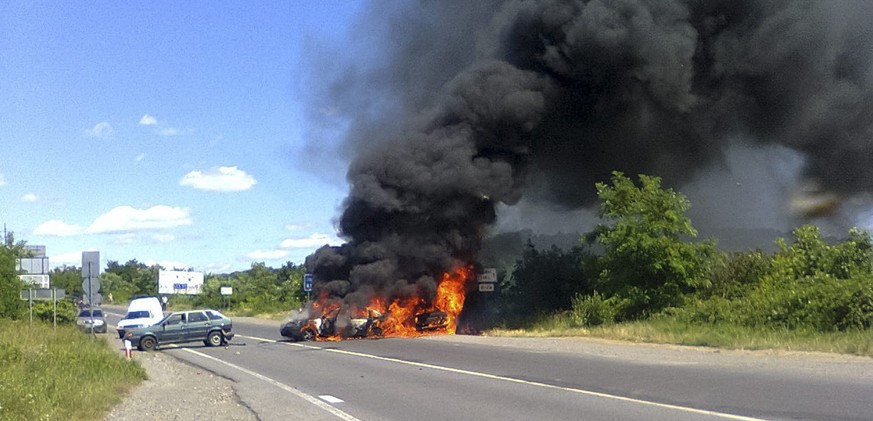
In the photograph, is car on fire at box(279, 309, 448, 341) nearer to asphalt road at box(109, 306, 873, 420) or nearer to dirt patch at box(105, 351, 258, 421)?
asphalt road at box(109, 306, 873, 420)

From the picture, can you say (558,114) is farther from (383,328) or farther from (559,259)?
(383,328)

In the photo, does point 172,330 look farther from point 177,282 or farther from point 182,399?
point 177,282

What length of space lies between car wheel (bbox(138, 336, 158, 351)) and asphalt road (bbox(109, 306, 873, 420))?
7.72 metres

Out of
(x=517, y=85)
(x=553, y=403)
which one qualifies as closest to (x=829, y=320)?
(x=553, y=403)

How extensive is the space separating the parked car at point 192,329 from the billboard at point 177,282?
60.9m

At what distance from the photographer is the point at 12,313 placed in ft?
113

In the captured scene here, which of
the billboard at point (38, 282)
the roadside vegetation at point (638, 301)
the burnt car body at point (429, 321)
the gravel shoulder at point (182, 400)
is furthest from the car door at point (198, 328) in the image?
the billboard at point (38, 282)

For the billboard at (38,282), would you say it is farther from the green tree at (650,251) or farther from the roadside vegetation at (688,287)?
the green tree at (650,251)

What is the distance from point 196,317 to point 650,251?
1692cm

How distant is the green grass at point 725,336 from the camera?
18.3m

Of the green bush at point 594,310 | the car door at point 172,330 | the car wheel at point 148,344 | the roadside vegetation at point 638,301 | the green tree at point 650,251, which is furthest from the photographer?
the car door at point 172,330

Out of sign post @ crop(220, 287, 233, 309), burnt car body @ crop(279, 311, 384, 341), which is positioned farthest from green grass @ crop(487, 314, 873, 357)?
sign post @ crop(220, 287, 233, 309)

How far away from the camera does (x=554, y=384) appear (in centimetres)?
1400

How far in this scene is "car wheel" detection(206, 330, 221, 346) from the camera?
1227 inches
